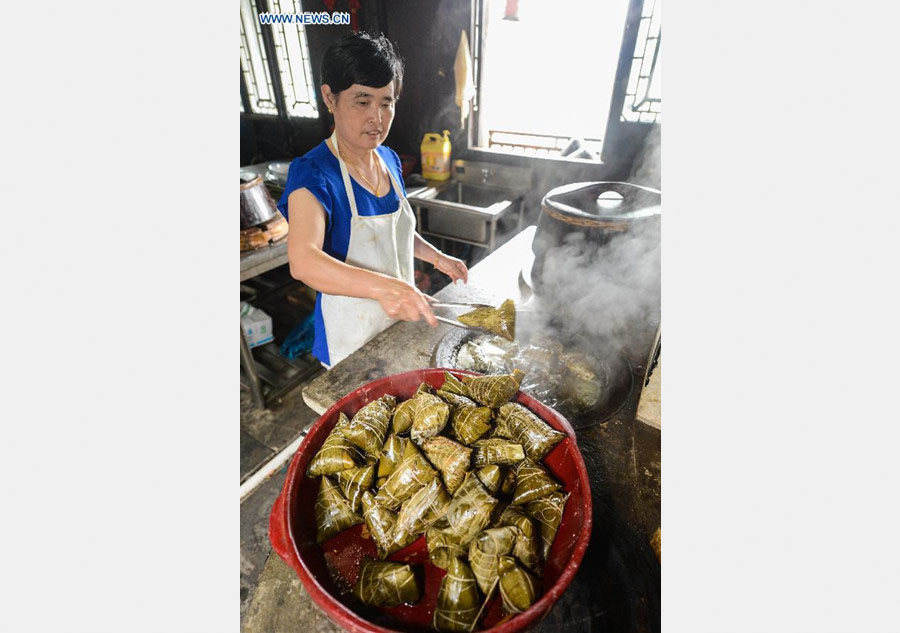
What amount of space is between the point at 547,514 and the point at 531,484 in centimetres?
11

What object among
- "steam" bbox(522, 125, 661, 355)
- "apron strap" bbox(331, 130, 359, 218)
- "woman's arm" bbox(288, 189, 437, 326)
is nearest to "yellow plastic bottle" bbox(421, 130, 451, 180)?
"apron strap" bbox(331, 130, 359, 218)

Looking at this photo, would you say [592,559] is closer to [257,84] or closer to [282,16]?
[282,16]

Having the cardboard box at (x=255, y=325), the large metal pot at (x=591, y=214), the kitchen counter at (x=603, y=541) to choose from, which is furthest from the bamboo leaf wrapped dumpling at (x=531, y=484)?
the cardboard box at (x=255, y=325)

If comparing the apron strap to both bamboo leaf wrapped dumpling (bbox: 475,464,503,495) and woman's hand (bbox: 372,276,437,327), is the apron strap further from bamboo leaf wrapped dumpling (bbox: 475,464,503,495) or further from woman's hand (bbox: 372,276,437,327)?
bamboo leaf wrapped dumpling (bbox: 475,464,503,495)

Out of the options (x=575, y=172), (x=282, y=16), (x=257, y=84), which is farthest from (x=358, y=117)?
(x=257, y=84)

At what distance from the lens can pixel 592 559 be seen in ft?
5.00

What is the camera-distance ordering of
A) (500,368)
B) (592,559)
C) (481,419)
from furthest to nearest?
(500,368), (481,419), (592,559)

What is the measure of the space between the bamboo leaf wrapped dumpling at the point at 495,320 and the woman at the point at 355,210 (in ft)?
1.51

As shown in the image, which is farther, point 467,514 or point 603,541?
point 603,541

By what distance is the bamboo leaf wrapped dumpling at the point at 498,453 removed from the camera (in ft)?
4.89

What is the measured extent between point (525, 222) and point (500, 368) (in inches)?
201

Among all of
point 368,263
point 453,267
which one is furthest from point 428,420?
point 453,267

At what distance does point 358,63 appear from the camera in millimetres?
2303

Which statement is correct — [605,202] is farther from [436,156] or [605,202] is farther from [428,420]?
[436,156]
